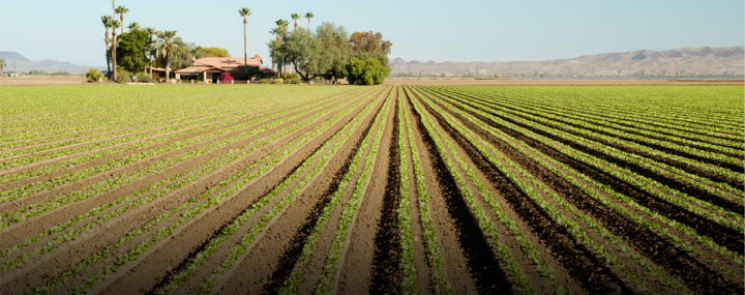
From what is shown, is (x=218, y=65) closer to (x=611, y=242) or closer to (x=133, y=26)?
(x=133, y=26)

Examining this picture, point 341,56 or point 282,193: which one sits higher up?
point 341,56

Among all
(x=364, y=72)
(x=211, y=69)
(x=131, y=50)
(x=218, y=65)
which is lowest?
(x=364, y=72)

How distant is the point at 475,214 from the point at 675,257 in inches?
107

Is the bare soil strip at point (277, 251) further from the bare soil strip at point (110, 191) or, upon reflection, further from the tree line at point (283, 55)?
the tree line at point (283, 55)

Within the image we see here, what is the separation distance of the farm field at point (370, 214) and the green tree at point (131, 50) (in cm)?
7506

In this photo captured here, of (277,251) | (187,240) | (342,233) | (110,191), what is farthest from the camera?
(110,191)

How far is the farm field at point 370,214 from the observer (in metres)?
5.45

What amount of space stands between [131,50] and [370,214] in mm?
87595

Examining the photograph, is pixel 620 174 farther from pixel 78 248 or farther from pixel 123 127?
pixel 123 127

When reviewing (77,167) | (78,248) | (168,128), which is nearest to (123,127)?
(168,128)

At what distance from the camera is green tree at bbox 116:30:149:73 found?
269 ft

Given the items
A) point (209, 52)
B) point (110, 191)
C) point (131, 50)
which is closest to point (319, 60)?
point (131, 50)

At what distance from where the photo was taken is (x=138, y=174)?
10273 millimetres

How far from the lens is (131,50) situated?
272 feet
